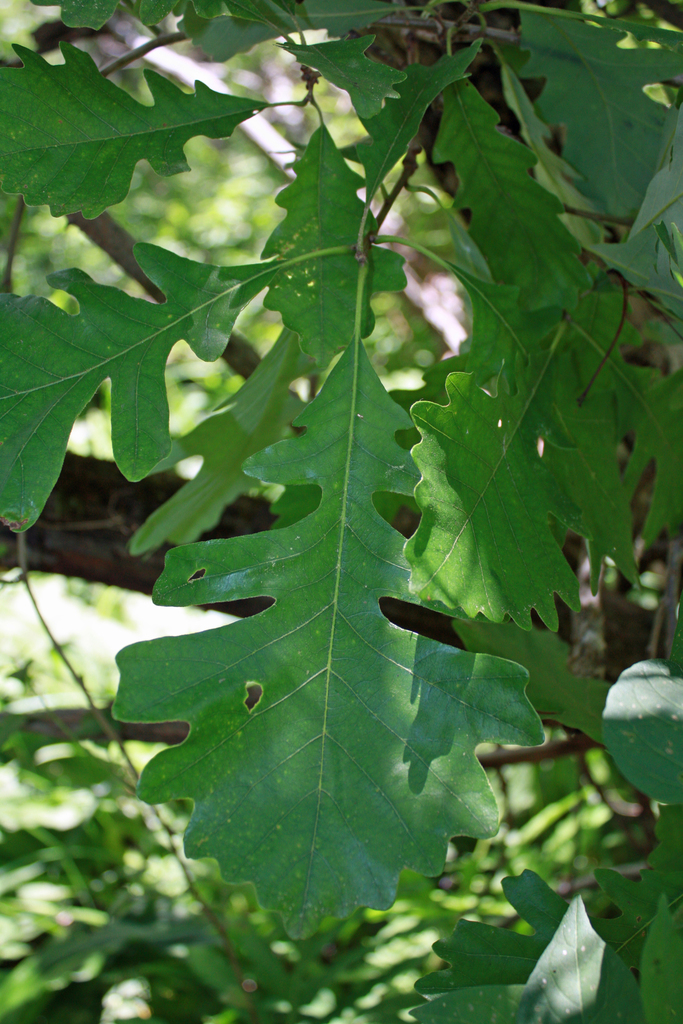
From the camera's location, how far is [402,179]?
0.80m

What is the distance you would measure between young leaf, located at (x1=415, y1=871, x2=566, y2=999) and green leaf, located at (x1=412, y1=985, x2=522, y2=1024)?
0.05m

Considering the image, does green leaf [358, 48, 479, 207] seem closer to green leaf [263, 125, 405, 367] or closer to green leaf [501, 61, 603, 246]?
green leaf [263, 125, 405, 367]

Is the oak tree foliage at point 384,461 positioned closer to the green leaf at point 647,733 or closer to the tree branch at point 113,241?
the green leaf at point 647,733

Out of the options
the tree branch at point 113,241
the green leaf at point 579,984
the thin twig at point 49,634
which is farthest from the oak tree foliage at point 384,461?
the tree branch at point 113,241

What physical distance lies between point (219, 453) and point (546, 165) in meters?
0.52

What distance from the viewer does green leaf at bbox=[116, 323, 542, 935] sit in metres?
0.48

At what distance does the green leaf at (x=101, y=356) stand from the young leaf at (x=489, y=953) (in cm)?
45

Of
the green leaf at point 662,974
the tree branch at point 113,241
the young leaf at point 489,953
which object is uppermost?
the tree branch at point 113,241

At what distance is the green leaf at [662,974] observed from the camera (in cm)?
38

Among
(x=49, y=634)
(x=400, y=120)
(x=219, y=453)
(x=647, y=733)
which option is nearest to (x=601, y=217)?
(x=400, y=120)

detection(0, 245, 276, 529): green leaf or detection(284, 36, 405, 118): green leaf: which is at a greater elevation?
detection(284, 36, 405, 118): green leaf

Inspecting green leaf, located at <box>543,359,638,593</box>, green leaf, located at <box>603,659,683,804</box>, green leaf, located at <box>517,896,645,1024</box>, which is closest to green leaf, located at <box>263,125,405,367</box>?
green leaf, located at <box>543,359,638,593</box>

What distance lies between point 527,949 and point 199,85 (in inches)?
30.2

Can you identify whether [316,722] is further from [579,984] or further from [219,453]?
[219,453]
